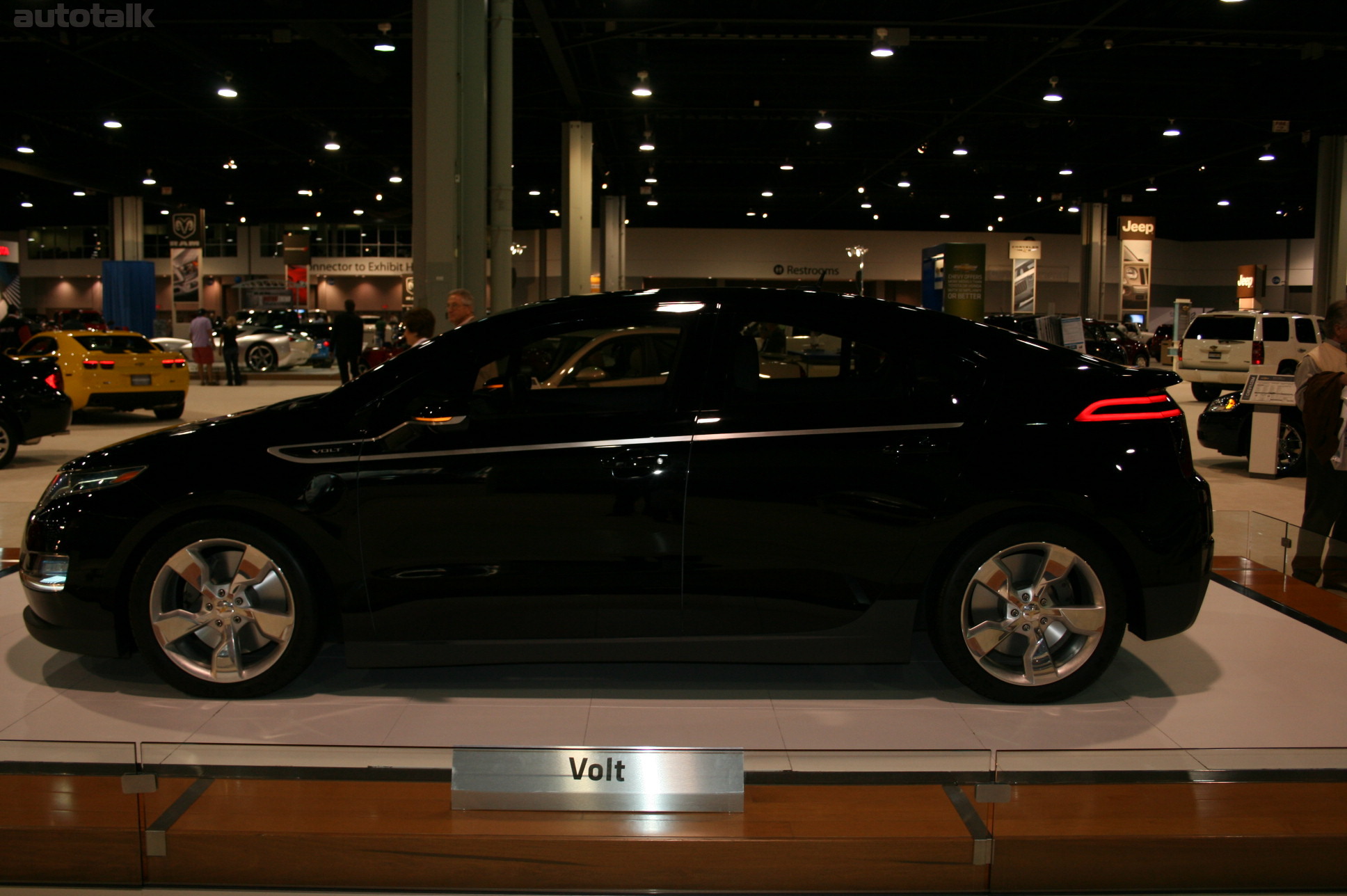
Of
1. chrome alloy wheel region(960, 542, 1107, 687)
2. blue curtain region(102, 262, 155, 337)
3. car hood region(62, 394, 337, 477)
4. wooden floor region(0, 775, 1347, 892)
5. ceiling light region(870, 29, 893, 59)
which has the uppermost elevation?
ceiling light region(870, 29, 893, 59)

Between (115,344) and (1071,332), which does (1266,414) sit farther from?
(115,344)

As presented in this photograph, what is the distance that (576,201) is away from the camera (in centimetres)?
2244

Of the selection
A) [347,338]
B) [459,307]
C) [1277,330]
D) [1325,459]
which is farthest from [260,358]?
[1325,459]

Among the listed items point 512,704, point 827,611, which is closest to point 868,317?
point 827,611

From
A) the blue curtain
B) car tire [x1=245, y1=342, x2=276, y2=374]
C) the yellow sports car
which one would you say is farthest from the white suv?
the blue curtain

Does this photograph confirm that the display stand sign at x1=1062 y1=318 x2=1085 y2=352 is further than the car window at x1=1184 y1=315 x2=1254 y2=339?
No

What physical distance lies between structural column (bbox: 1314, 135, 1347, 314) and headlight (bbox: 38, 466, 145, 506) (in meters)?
25.2

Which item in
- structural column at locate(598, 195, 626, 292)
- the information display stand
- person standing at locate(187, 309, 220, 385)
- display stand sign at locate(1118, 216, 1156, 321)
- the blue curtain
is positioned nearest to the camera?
the information display stand

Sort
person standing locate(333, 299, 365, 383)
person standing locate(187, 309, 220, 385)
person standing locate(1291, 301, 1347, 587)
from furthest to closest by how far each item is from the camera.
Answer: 1. person standing locate(187, 309, 220, 385)
2. person standing locate(333, 299, 365, 383)
3. person standing locate(1291, 301, 1347, 587)

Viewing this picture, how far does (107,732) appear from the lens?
3299 mm

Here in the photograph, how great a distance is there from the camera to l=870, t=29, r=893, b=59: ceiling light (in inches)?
595

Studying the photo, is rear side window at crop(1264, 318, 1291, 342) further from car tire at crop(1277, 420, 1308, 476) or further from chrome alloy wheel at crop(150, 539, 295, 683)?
chrome alloy wheel at crop(150, 539, 295, 683)

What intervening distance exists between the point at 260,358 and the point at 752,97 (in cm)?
1392

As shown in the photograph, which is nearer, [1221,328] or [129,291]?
[1221,328]
